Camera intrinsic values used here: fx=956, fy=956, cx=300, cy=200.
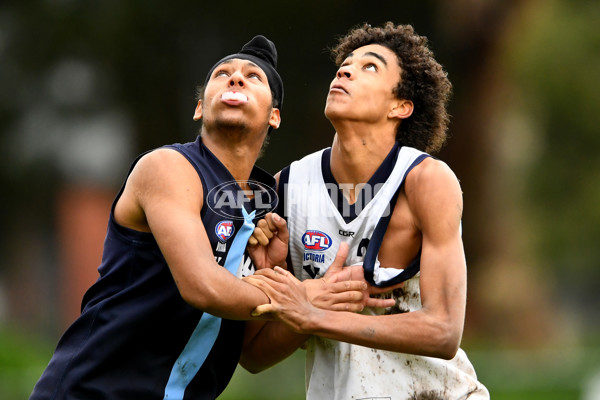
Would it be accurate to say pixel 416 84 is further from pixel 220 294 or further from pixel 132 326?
pixel 132 326

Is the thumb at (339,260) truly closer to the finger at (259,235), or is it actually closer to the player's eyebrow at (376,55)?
the finger at (259,235)

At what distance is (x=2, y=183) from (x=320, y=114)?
20.3ft

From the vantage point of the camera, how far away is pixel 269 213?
523 cm

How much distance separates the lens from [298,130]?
45.8 ft

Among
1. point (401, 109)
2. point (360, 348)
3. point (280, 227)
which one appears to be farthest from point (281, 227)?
point (401, 109)

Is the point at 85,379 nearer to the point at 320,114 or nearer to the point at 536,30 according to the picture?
the point at 320,114

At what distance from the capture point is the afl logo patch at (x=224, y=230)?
4922mm

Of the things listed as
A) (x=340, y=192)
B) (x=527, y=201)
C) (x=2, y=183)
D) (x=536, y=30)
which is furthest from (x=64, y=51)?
(x=340, y=192)

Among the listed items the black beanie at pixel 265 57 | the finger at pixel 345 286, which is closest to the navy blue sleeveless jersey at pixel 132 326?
the finger at pixel 345 286

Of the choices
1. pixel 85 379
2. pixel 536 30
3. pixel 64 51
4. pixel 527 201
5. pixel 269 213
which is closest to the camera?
pixel 85 379

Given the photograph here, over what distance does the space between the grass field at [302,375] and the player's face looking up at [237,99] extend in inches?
247

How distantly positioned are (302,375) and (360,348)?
24.7 feet

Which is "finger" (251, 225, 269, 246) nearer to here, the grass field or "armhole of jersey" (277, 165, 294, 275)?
"armhole of jersey" (277, 165, 294, 275)

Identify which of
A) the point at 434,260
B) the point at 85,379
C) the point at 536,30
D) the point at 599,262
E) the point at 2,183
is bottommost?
the point at 599,262
